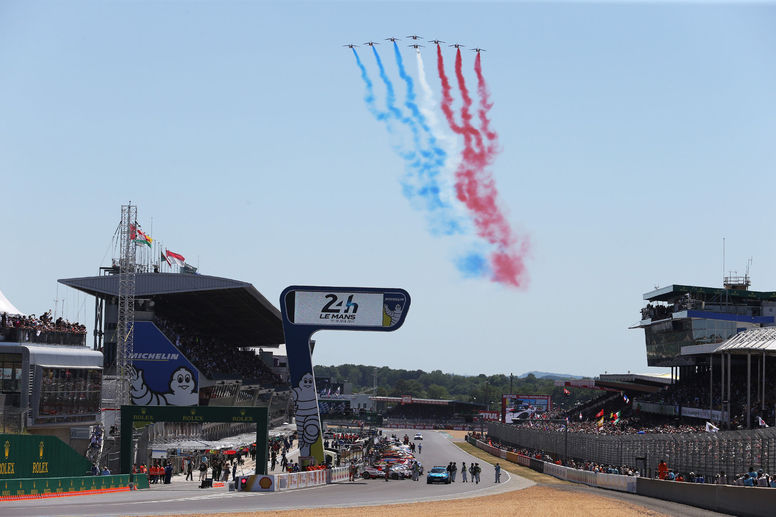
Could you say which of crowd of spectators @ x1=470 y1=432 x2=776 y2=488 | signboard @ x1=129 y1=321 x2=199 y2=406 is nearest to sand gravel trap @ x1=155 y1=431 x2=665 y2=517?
crowd of spectators @ x1=470 y1=432 x2=776 y2=488

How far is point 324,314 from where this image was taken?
59656mm

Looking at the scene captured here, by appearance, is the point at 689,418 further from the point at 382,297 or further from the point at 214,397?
the point at 214,397

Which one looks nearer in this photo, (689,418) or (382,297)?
(382,297)

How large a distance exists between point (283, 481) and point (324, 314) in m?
14.1

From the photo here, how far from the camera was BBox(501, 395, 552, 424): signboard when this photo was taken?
14725cm

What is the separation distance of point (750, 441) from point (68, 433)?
3640 centimetres

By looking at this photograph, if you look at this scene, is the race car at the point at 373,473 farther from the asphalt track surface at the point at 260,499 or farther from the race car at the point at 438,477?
the race car at the point at 438,477

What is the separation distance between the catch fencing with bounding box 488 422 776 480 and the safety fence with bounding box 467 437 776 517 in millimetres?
2778

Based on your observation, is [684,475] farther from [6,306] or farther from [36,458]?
[6,306]

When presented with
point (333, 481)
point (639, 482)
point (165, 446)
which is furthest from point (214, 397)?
point (639, 482)

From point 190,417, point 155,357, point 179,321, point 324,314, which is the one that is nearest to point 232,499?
point 190,417

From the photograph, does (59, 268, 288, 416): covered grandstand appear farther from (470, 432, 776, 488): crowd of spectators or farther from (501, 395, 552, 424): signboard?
(501, 395, 552, 424): signboard

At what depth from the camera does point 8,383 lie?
50.8 metres

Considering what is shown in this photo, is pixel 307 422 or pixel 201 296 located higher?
pixel 201 296
